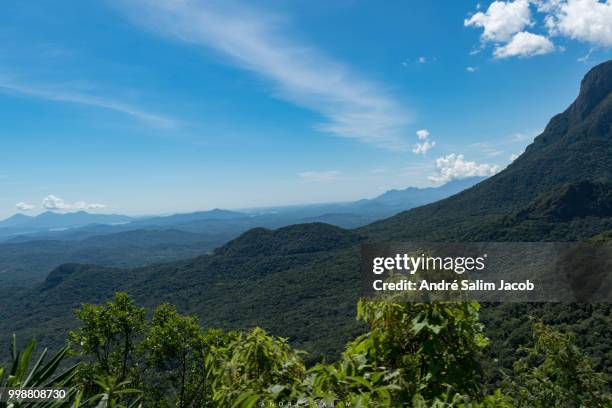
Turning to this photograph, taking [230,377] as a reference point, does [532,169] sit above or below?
above

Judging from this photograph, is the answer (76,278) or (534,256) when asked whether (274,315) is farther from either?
(76,278)

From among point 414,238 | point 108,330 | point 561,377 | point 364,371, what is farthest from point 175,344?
point 414,238

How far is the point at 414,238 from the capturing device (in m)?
130

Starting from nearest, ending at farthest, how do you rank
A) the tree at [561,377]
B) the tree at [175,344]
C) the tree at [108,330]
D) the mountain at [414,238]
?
the tree at [561,377] < the tree at [108,330] < the tree at [175,344] < the mountain at [414,238]

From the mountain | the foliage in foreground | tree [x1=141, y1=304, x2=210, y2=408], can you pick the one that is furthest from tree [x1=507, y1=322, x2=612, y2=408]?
the mountain

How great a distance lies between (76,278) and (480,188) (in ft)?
679

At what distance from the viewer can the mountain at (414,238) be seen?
249 ft

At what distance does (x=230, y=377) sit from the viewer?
128 inches

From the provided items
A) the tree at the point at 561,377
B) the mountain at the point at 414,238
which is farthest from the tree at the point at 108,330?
the mountain at the point at 414,238

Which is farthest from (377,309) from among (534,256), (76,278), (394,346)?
(76,278)

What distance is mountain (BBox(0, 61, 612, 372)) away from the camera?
7594 centimetres

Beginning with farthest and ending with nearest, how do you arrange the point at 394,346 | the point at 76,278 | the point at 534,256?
the point at 76,278, the point at 534,256, the point at 394,346

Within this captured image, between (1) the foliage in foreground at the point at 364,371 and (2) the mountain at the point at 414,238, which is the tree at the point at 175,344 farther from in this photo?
(2) the mountain at the point at 414,238

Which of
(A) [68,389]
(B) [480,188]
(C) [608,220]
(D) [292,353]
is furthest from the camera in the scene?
(B) [480,188]
